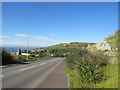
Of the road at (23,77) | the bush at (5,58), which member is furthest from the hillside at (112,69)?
the bush at (5,58)

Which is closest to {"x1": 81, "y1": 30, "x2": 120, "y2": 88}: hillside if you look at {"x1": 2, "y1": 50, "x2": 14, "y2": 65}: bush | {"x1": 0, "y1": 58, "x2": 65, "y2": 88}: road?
{"x1": 0, "y1": 58, "x2": 65, "y2": 88}: road

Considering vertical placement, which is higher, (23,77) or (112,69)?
(112,69)

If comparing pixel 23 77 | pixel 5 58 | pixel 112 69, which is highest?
pixel 112 69

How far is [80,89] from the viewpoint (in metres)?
8.06

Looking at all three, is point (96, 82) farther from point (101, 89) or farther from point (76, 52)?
point (76, 52)

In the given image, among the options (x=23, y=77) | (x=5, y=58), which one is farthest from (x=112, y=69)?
(x=5, y=58)

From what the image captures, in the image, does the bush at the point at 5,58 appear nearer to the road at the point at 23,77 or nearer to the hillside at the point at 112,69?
the road at the point at 23,77

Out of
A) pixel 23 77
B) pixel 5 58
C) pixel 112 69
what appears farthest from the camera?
pixel 5 58

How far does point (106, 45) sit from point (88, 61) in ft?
43.7

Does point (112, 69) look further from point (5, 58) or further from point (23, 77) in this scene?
point (5, 58)

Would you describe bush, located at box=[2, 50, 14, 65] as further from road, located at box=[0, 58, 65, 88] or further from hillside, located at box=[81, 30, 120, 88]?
hillside, located at box=[81, 30, 120, 88]

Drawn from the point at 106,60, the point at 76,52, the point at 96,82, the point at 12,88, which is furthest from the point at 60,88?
the point at 76,52

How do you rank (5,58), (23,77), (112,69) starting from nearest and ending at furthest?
(112,69), (23,77), (5,58)

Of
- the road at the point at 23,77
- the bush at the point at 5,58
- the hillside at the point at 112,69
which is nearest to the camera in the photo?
the hillside at the point at 112,69
